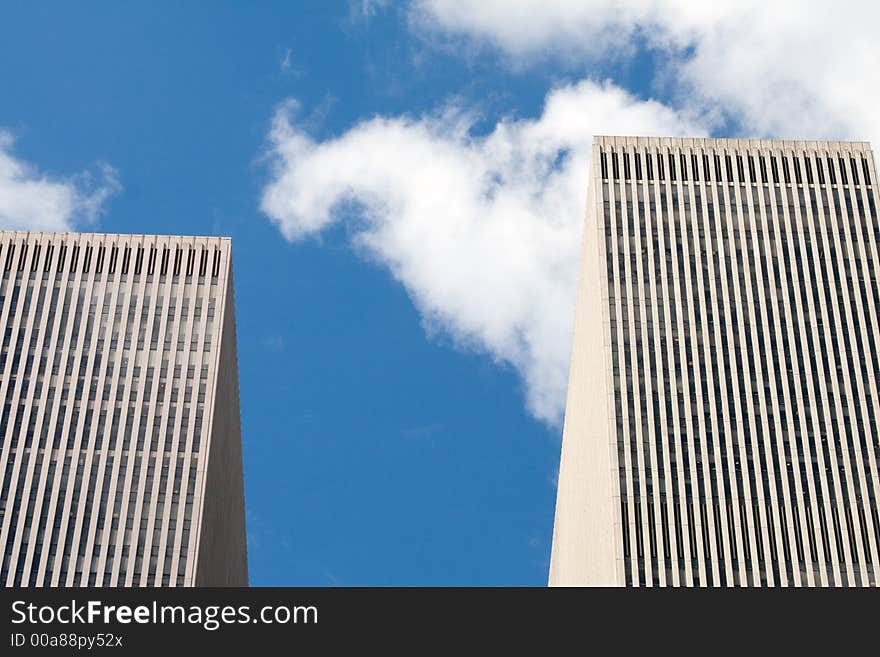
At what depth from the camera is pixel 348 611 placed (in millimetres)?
28859

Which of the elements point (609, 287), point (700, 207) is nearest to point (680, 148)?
point (700, 207)

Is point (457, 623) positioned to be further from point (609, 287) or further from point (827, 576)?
point (609, 287)

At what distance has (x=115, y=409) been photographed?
141 metres

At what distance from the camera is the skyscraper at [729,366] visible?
4975 inches

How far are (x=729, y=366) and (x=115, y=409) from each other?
226ft

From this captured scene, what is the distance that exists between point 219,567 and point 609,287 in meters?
58.0

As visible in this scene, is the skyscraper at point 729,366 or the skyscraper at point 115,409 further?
the skyscraper at point 115,409

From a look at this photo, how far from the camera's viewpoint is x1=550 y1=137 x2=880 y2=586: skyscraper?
126 meters

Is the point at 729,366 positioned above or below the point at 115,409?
above

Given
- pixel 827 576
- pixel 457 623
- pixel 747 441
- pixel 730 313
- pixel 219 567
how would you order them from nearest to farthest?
pixel 457 623, pixel 827 576, pixel 747 441, pixel 730 313, pixel 219 567

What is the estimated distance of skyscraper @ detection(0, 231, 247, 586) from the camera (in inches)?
5177

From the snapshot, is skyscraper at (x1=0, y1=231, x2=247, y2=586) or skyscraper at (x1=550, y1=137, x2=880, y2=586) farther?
skyscraper at (x1=0, y1=231, x2=247, y2=586)

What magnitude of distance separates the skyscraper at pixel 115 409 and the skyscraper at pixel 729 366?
44.6m

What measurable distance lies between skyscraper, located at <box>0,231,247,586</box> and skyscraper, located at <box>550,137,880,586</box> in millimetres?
44624
